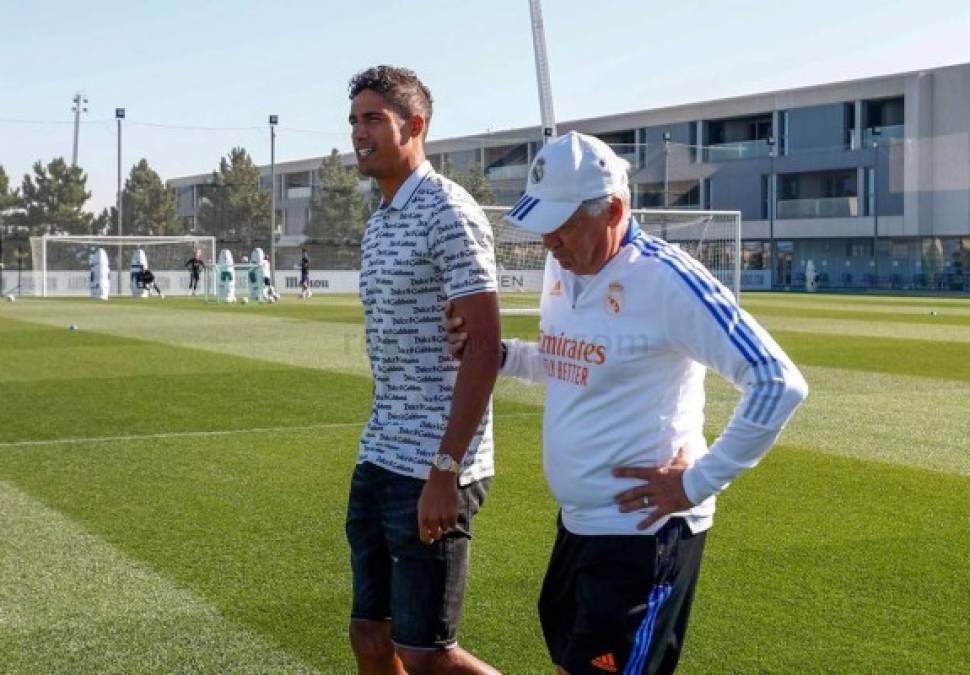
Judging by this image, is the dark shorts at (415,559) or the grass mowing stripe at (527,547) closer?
the dark shorts at (415,559)

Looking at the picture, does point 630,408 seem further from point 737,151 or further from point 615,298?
point 737,151

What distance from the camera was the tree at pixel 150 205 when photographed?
276 feet

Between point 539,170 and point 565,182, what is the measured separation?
110 millimetres

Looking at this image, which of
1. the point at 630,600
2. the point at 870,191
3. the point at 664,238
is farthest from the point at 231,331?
the point at 870,191

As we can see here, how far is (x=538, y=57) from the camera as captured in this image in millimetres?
34812

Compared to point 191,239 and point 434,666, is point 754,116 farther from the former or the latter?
point 434,666

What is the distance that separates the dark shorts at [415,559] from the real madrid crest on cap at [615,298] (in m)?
0.80

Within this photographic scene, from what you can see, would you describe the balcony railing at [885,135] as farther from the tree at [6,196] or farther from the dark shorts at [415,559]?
the dark shorts at [415,559]

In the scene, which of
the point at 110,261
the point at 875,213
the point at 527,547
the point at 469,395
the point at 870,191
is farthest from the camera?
the point at 870,191

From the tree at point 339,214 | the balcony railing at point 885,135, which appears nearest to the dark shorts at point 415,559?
the tree at point 339,214

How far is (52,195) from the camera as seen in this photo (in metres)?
84.8

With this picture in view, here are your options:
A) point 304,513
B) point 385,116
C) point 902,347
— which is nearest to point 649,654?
point 385,116

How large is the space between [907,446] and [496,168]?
2531 inches

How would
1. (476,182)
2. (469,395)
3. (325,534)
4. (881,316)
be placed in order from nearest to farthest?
(469,395), (325,534), (881,316), (476,182)
